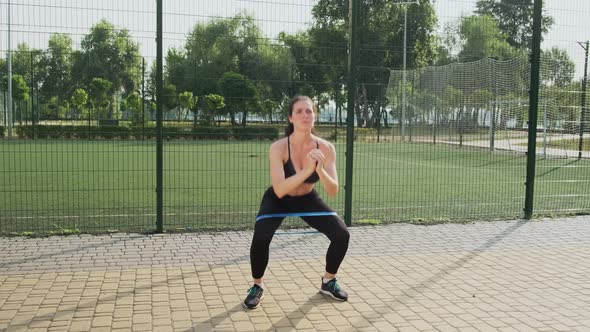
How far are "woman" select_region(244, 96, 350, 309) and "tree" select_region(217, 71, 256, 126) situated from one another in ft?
10.9

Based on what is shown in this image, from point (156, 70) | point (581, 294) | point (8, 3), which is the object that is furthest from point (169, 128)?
point (581, 294)

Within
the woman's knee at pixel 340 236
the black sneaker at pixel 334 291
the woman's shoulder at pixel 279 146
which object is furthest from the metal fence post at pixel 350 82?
the woman's shoulder at pixel 279 146

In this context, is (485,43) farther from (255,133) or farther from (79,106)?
(79,106)

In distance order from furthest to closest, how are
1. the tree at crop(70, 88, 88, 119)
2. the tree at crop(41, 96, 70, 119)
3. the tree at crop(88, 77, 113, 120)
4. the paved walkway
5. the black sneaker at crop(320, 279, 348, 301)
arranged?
the paved walkway → the tree at crop(88, 77, 113, 120) → the tree at crop(70, 88, 88, 119) → the tree at crop(41, 96, 70, 119) → the black sneaker at crop(320, 279, 348, 301)

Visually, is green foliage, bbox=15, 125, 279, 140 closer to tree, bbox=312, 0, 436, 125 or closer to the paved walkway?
tree, bbox=312, 0, 436, 125

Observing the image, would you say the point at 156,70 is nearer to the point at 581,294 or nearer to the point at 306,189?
the point at 306,189

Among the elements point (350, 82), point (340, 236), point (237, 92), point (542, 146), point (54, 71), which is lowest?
point (340, 236)

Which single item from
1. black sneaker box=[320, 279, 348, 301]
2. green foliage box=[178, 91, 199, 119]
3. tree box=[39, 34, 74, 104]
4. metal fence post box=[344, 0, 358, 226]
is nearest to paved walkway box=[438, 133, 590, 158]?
metal fence post box=[344, 0, 358, 226]

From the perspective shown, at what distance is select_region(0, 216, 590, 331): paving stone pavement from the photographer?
4621 millimetres

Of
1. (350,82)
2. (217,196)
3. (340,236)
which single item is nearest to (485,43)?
(217,196)

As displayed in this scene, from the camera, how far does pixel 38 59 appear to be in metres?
9.68

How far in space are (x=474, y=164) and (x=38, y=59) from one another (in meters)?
15.0

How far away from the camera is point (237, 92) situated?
27.8 ft

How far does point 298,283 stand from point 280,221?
892 mm
